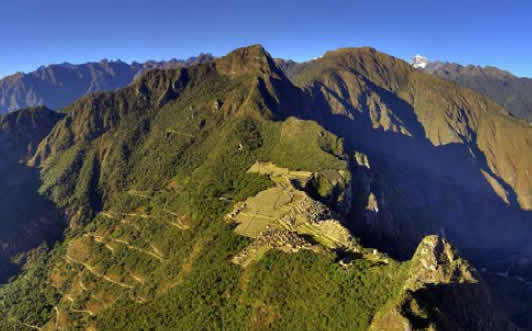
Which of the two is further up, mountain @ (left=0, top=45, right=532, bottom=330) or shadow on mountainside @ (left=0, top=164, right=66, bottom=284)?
mountain @ (left=0, top=45, right=532, bottom=330)

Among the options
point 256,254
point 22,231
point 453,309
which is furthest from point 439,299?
point 22,231

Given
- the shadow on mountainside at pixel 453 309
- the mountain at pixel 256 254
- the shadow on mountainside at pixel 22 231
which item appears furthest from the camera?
the shadow on mountainside at pixel 22 231

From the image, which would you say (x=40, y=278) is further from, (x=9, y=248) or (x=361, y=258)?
(x=361, y=258)

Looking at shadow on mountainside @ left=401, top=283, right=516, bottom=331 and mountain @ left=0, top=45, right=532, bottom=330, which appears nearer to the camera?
shadow on mountainside @ left=401, top=283, right=516, bottom=331

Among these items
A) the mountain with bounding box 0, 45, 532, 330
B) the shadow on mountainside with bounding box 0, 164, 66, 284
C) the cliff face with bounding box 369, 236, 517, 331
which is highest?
the cliff face with bounding box 369, 236, 517, 331

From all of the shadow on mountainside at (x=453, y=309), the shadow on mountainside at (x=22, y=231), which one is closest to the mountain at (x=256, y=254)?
the shadow on mountainside at (x=453, y=309)

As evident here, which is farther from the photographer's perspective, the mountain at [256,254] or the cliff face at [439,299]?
the mountain at [256,254]

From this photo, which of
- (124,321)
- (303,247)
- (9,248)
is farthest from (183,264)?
(9,248)

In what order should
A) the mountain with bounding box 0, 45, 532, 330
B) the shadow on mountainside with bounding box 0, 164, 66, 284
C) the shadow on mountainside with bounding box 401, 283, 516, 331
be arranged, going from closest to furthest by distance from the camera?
the shadow on mountainside with bounding box 401, 283, 516, 331 < the mountain with bounding box 0, 45, 532, 330 < the shadow on mountainside with bounding box 0, 164, 66, 284

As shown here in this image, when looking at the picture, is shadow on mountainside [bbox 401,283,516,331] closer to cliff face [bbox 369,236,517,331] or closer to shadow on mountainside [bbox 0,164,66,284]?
cliff face [bbox 369,236,517,331]

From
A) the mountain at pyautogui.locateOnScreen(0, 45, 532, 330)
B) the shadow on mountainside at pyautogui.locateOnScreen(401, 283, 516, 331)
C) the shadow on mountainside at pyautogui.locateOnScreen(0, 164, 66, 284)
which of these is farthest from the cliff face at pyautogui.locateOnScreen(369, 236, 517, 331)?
the shadow on mountainside at pyautogui.locateOnScreen(0, 164, 66, 284)

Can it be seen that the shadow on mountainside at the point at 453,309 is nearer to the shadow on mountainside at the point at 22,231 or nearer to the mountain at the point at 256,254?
the mountain at the point at 256,254

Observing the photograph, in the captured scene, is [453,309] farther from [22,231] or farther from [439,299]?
[22,231]
